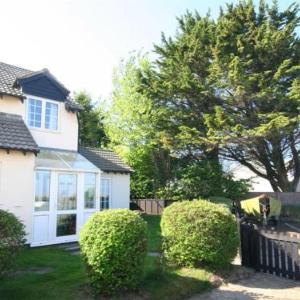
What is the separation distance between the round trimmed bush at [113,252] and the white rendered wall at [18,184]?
683 cm

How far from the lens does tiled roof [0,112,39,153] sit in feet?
45.1

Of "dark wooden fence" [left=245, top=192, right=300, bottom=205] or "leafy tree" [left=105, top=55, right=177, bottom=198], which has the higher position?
"leafy tree" [left=105, top=55, right=177, bottom=198]

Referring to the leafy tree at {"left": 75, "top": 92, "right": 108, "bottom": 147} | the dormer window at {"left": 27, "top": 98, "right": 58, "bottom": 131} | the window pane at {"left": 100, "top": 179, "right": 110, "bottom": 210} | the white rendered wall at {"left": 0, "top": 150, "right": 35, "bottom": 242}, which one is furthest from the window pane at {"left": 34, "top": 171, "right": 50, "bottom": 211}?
the leafy tree at {"left": 75, "top": 92, "right": 108, "bottom": 147}

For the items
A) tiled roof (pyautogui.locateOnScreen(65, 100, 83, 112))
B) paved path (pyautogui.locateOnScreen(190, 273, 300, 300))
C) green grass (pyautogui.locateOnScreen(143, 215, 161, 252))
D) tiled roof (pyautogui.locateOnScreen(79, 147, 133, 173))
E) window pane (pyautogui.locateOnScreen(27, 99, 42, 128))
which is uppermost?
tiled roof (pyautogui.locateOnScreen(65, 100, 83, 112))

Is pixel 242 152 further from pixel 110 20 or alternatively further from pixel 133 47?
pixel 110 20

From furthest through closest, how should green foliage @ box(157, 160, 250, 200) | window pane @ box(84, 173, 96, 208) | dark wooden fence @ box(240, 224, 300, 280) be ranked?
green foliage @ box(157, 160, 250, 200) < window pane @ box(84, 173, 96, 208) < dark wooden fence @ box(240, 224, 300, 280)

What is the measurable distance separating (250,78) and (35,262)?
63.7ft

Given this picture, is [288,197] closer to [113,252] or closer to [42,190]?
[42,190]

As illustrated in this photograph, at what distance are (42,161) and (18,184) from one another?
1.49 metres

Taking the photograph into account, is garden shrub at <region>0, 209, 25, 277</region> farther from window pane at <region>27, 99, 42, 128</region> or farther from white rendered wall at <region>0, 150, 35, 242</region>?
window pane at <region>27, 99, 42, 128</region>

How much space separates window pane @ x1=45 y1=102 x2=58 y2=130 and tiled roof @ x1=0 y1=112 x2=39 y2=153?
140 cm

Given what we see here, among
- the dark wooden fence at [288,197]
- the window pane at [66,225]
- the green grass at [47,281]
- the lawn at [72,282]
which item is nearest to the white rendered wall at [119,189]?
the window pane at [66,225]

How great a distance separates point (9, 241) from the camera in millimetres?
7297

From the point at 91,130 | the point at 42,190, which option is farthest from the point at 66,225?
the point at 91,130
